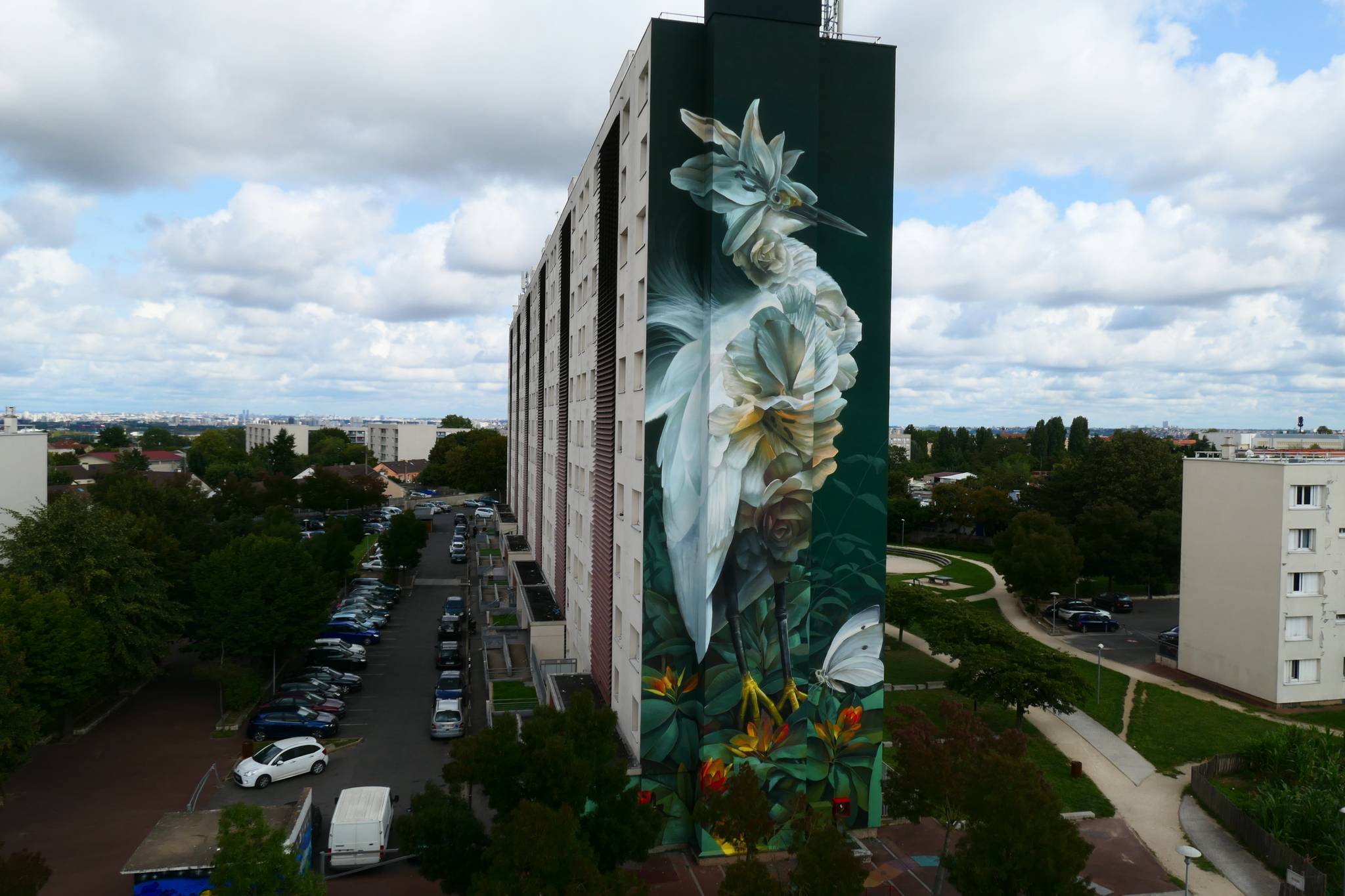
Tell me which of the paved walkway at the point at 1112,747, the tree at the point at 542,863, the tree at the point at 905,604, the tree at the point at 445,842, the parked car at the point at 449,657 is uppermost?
the tree at the point at 542,863

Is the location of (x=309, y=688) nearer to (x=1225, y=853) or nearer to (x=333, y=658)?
(x=333, y=658)

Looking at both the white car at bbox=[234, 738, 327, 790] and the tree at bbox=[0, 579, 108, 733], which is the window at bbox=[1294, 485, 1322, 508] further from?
the tree at bbox=[0, 579, 108, 733]

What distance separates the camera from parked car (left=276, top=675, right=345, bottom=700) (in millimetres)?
36750

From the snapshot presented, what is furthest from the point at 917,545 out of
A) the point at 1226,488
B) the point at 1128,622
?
the point at 1226,488

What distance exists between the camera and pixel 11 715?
2481 cm

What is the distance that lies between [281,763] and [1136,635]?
48.6 metres

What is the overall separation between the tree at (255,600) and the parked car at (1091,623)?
44817 millimetres

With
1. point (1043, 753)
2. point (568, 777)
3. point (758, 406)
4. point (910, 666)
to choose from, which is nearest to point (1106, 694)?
point (910, 666)

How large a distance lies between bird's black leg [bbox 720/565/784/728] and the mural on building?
4 centimetres

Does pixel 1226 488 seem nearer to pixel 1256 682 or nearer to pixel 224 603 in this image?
pixel 1256 682

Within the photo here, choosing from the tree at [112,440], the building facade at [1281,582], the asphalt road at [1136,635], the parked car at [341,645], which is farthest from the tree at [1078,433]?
the tree at [112,440]

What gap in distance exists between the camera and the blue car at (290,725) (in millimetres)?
33250

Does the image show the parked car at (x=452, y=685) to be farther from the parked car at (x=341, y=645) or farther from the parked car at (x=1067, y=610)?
the parked car at (x=1067, y=610)

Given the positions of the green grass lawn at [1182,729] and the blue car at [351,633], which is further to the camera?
the blue car at [351,633]
